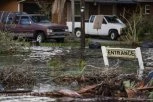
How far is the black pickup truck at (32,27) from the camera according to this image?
119ft

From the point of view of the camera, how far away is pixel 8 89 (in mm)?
14188

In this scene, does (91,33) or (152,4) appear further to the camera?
(152,4)

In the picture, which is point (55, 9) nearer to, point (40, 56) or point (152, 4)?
point (152, 4)

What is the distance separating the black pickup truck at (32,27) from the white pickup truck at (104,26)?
5001 mm

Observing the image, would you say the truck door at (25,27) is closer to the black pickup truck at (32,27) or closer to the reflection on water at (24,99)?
the black pickup truck at (32,27)

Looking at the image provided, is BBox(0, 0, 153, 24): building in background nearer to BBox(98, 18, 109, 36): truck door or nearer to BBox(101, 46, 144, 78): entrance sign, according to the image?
BBox(98, 18, 109, 36): truck door

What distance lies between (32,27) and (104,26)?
7.23 m

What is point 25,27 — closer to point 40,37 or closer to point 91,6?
point 40,37

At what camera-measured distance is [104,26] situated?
42.2m

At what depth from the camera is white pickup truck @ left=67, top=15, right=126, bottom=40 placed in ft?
136

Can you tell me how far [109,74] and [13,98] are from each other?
2677mm

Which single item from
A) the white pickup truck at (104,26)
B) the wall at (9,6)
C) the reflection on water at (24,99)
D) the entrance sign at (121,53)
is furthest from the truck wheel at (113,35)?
the reflection on water at (24,99)

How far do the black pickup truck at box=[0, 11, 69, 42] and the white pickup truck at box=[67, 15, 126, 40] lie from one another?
16.4ft

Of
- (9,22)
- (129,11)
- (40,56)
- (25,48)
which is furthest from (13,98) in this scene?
(129,11)
